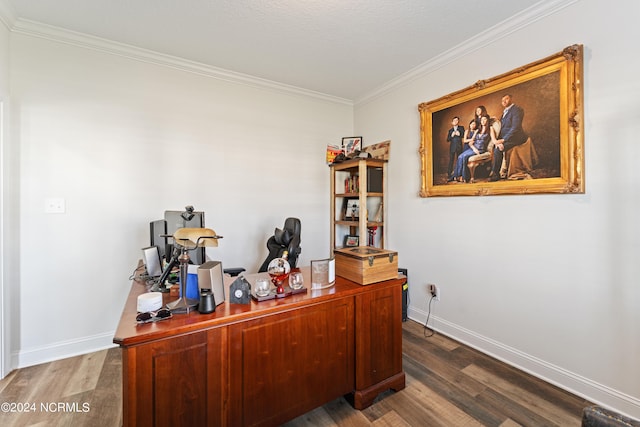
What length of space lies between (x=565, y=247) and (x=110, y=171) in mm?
3519

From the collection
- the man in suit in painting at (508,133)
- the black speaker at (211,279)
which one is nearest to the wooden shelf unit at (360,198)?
the man in suit in painting at (508,133)

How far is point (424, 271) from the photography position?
2781 mm

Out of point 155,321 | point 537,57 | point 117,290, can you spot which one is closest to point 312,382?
point 155,321

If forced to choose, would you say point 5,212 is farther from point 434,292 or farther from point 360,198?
point 434,292

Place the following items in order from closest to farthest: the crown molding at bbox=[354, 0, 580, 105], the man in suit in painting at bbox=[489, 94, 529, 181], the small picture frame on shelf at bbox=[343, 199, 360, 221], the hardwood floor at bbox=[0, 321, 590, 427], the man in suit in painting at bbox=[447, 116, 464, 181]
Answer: the hardwood floor at bbox=[0, 321, 590, 427]
the crown molding at bbox=[354, 0, 580, 105]
the man in suit in painting at bbox=[489, 94, 529, 181]
the man in suit in painting at bbox=[447, 116, 464, 181]
the small picture frame on shelf at bbox=[343, 199, 360, 221]

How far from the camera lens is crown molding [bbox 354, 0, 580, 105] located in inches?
72.3

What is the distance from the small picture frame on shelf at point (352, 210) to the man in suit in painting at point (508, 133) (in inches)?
61.4

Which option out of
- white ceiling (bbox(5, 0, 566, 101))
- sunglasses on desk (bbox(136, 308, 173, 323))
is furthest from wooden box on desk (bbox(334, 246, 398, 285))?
white ceiling (bbox(5, 0, 566, 101))

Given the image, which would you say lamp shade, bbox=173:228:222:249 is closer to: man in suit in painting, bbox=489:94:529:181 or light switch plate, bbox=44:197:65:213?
light switch plate, bbox=44:197:65:213

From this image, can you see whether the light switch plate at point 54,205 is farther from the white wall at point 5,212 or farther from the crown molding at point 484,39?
the crown molding at point 484,39

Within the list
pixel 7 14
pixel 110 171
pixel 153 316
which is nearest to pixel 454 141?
pixel 153 316

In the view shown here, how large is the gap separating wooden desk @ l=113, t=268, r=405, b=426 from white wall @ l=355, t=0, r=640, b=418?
0.99 meters

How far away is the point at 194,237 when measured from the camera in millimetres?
1300

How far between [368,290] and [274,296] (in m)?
0.56
